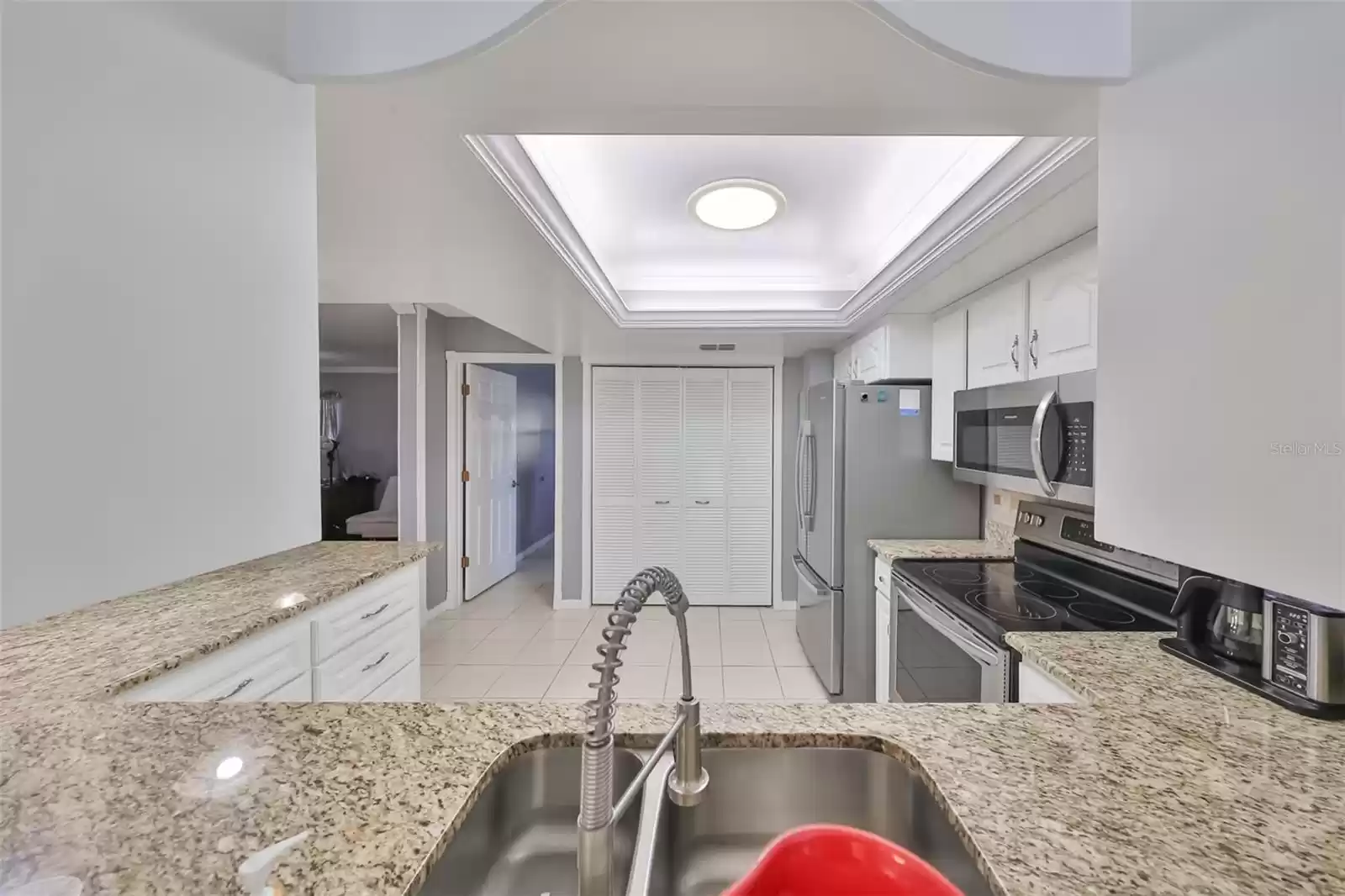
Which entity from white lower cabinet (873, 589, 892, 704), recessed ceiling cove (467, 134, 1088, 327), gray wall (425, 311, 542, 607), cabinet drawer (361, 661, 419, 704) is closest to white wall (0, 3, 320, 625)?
recessed ceiling cove (467, 134, 1088, 327)

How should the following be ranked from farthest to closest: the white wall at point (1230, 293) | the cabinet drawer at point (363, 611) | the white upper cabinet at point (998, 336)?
1. the white upper cabinet at point (998, 336)
2. the cabinet drawer at point (363, 611)
3. the white wall at point (1230, 293)

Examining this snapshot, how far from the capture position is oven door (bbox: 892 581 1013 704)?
150 centimetres

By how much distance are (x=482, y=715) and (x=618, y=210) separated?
1.85 m

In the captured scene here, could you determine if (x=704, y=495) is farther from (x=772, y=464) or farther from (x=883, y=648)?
(x=883, y=648)

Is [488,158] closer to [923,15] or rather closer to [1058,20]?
[923,15]

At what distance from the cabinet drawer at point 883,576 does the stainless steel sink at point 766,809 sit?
5.29 feet

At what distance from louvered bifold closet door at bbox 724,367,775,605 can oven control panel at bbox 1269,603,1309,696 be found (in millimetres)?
3318

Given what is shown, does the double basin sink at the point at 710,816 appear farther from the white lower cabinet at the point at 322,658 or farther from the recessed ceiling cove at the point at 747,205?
the recessed ceiling cove at the point at 747,205

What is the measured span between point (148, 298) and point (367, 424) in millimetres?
7199

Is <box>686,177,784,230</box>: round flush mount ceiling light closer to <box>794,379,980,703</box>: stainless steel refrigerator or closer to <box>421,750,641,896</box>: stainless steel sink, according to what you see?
<box>794,379,980,703</box>: stainless steel refrigerator

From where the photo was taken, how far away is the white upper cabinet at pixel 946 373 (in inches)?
96.2

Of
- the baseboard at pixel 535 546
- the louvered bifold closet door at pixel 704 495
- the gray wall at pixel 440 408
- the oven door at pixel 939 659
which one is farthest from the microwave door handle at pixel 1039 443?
the baseboard at pixel 535 546

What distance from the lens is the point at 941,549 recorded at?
249cm

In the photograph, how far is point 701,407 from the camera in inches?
171
